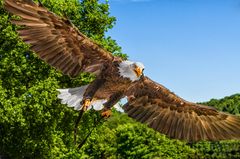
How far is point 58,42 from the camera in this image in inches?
427

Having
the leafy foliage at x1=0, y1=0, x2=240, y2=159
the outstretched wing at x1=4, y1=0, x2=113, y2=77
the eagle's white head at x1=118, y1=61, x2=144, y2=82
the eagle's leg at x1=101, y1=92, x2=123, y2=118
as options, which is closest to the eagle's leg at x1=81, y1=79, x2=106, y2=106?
the outstretched wing at x1=4, y1=0, x2=113, y2=77

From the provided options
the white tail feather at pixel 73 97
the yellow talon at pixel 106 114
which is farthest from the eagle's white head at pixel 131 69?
the white tail feather at pixel 73 97

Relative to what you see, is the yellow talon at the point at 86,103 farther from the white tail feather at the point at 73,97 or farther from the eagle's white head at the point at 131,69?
the eagle's white head at the point at 131,69

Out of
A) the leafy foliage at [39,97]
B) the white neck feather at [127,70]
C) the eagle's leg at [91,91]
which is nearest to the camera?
the white neck feather at [127,70]

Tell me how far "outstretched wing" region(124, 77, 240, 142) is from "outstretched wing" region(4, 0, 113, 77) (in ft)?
3.88

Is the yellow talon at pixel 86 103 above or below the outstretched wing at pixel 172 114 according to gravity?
below

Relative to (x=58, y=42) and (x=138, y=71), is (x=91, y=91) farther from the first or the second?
(x=138, y=71)

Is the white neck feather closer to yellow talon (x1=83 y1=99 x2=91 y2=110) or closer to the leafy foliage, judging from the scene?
yellow talon (x1=83 y1=99 x2=91 y2=110)

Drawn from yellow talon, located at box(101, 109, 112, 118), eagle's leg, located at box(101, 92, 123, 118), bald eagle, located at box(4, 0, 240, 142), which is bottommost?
yellow talon, located at box(101, 109, 112, 118)

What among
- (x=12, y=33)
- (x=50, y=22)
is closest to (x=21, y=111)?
(x=12, y=33)

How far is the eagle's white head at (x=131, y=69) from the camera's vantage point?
10.1 meters

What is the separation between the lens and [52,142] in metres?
25.8

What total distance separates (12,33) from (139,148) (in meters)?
34.8

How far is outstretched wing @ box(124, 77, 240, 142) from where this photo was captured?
1190 centimetres
